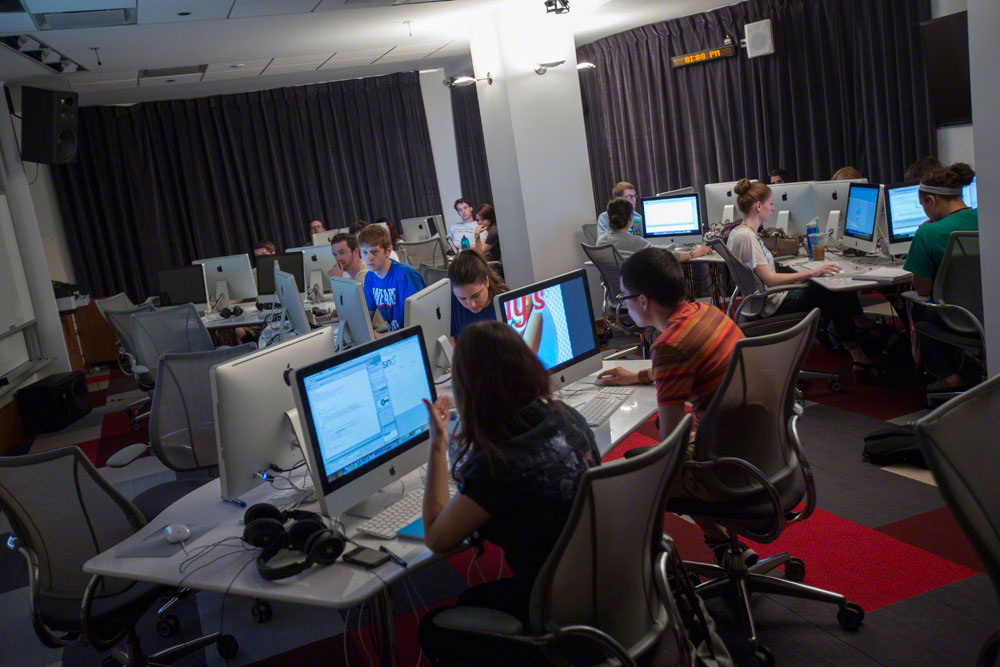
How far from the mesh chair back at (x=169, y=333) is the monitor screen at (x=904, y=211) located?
4497 mm

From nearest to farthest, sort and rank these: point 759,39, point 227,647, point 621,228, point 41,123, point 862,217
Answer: point 227,647, point 862,217, point 621,228, point 41,123, point 759,39

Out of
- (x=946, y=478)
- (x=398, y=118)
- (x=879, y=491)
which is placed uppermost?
(x=398, y=118)

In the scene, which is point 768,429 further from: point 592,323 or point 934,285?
point 934,285

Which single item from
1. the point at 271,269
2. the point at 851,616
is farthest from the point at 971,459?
the point at 271,269

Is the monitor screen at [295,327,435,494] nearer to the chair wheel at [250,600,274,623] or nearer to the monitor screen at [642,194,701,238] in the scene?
the chair wheel at [250,600,274,623]

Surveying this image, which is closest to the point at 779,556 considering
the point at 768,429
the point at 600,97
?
the point at 768,429

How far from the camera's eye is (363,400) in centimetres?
→ 231

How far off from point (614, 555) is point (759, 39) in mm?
7771

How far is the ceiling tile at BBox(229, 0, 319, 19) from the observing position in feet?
18.1

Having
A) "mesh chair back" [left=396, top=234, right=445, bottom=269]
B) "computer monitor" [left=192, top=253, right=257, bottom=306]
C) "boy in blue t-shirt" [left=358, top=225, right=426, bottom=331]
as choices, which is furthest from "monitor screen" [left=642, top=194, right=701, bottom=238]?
"computer monitor" [left=192, top=253, right=257, bottom=306]

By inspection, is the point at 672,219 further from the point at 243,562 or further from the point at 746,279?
the point at 243,562

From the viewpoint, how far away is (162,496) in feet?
11.1

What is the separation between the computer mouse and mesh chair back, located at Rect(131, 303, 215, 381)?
11.3ft

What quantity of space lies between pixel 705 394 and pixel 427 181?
9.77 meters
